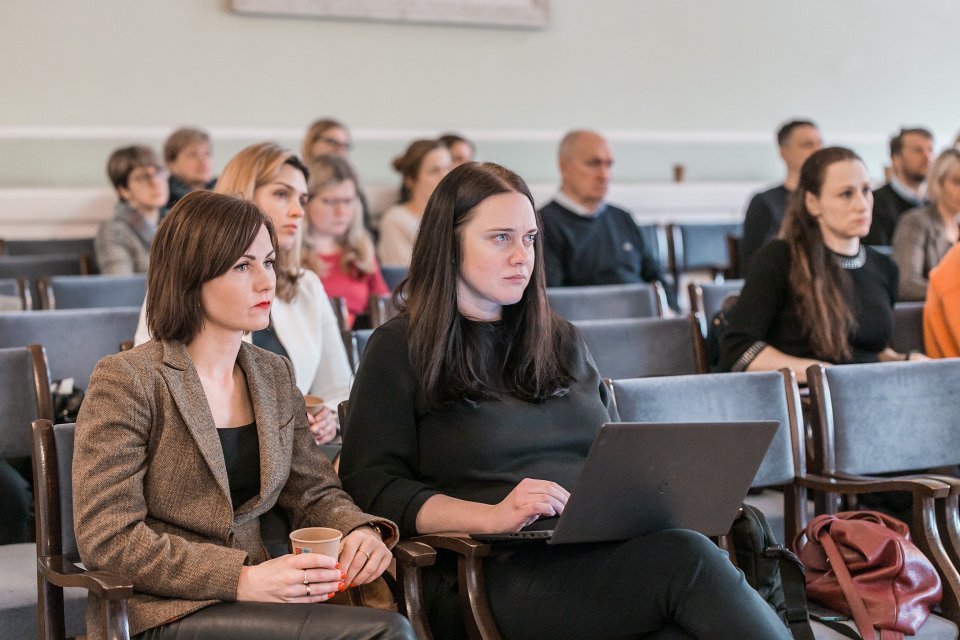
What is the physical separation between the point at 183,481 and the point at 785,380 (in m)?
1.44

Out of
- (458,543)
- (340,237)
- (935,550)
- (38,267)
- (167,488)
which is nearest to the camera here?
(167,488)

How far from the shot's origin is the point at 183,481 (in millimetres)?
1914

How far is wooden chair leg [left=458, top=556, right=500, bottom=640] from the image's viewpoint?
6.64 ft

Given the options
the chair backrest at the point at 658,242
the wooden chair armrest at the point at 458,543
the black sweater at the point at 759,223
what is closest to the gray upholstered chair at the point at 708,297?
the black sweater at the point at 759,223

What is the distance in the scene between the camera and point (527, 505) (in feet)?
6.57

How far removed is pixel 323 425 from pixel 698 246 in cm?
379

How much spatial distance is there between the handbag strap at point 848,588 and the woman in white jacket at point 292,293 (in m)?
1.29

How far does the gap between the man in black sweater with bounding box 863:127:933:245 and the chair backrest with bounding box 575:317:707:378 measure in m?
2.72

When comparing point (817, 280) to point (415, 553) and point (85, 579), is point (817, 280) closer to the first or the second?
point (415, 553)

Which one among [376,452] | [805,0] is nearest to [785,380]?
[376,452]

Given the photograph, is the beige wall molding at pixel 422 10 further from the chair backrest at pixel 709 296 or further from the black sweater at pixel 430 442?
the black sweater at pixel 430 442

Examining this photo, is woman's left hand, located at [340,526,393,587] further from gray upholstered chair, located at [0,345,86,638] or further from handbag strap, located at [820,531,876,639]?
handbag strap, located at [820,531,876,639]

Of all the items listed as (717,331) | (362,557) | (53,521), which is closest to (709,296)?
(717,331)

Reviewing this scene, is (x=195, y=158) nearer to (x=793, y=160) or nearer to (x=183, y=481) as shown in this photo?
(x=793, y=160)
